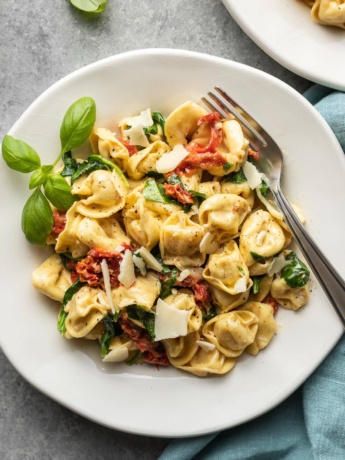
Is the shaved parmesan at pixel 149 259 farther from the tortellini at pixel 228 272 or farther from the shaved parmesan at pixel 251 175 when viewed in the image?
the shaved parmesan at pixel 251 175

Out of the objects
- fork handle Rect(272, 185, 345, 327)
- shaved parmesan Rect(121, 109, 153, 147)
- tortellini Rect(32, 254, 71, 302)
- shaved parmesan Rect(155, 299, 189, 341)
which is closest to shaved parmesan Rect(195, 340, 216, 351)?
shaved parmesan Rect(155, 299, 189, 341)

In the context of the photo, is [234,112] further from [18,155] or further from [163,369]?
[163,369]

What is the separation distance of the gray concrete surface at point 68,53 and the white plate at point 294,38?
0.69 ft

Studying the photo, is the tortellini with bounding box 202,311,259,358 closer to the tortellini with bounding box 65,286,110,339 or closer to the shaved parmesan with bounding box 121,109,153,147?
the tortellini with bounding box 65,286,110,339

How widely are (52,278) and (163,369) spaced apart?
74 cm

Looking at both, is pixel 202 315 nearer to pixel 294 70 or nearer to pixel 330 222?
pixel 330 222

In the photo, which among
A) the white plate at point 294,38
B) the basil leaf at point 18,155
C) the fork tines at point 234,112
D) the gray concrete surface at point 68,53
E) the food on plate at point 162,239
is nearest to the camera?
the basil leaf at point 18,155

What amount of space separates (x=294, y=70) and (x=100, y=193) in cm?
123

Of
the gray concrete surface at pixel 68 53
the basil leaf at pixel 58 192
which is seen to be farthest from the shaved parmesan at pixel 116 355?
the basil leaf at pixel 58 192

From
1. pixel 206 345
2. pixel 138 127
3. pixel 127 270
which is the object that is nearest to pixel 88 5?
pixel 138 127

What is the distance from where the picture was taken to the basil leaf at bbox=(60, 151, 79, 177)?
10.4 ft

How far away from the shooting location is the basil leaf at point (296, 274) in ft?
10.6

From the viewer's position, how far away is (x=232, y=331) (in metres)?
3.18

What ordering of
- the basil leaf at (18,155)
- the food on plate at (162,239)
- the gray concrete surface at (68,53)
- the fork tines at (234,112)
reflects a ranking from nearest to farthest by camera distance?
the basil leaf at (18,155), the food on plate at (162,239), the fork tines at (234,112), the gray concrete surface at (68,53)
